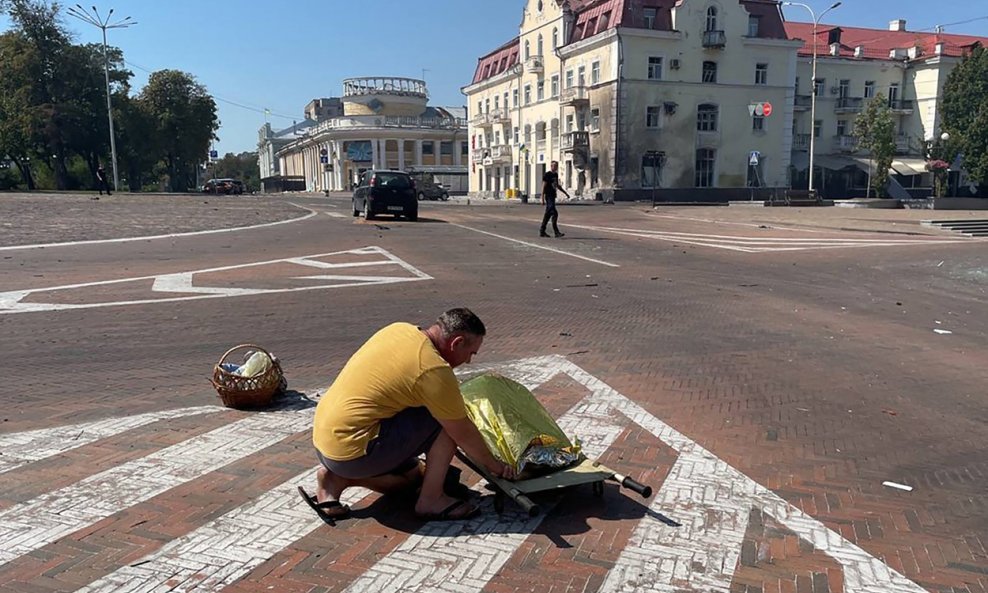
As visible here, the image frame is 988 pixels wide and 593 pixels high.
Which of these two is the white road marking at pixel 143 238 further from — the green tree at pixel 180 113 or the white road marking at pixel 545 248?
the green tree at pixel 180 113

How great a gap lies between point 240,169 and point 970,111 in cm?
15474

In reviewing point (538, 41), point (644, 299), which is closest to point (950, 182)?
point (538, 41)

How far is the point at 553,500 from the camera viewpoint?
4109 millimetres

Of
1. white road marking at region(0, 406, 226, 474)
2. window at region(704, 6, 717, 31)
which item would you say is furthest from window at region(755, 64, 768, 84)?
white road marking at region(0, 406, 226, 474)

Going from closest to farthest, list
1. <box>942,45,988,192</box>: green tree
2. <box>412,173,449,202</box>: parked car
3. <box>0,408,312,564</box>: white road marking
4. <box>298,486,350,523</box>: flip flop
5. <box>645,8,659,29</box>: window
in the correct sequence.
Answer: <box>0,408,312,564</box>: white road marking → <box>298,486,350,523</box>: flip flop → <box>645,8,659,29</box>: window → <box>942,45,988,192</box>: green tree → <box>412,173,449,202</box>: parked car

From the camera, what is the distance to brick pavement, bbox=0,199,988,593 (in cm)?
357

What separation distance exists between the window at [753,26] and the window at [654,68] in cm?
800

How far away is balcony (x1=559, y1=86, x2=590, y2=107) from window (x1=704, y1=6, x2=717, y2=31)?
979cm

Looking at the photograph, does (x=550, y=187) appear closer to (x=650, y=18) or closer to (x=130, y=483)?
(x=130, y=483)

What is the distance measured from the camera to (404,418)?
3.79 m

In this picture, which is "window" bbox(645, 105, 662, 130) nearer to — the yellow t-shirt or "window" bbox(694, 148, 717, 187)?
"window" bbox(694, 148, 717, 187)

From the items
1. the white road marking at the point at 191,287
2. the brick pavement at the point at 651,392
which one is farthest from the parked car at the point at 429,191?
the brick pavement at the point at 651,392

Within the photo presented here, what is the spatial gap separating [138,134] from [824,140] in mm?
62469

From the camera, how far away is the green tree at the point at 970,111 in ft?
170
